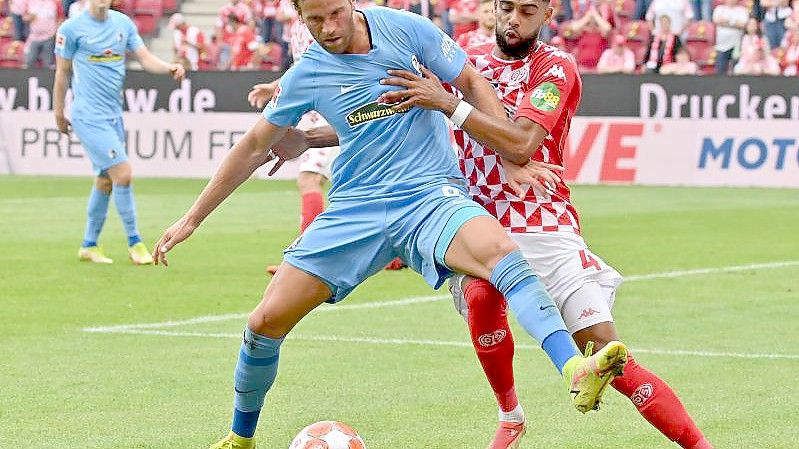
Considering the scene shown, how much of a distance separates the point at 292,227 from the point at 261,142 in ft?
36.2

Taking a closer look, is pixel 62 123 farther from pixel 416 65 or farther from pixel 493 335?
pixel 493 335

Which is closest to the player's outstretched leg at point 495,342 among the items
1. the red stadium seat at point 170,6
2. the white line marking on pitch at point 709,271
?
the white line marking on pitch at point 709,271

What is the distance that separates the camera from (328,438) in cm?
614

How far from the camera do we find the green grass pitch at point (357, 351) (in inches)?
281

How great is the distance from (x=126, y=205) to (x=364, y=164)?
26.9ft

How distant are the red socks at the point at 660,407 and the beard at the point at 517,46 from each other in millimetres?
1325

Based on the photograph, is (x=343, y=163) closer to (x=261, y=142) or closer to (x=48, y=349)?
(x=261, y=142)

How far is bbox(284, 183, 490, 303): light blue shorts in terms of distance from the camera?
6207 mm

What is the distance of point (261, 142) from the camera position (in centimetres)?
648

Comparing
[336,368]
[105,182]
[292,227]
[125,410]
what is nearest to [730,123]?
[292,227]

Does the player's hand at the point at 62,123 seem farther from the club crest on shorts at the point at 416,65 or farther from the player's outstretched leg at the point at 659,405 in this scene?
the player's outstretched leg at the point at 659,405

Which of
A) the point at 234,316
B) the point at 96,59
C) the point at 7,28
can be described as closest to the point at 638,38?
the point at 7,28

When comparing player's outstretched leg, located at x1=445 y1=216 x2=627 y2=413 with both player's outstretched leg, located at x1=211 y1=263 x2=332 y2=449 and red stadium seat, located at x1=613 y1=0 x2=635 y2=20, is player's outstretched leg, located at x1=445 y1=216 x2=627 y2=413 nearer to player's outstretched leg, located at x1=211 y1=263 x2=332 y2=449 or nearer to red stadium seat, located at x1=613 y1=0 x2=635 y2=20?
player's outstretched leg, located at x1=211 y1=263 x2=332 y2=449

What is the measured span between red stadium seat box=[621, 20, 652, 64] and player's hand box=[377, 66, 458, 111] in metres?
20.7
